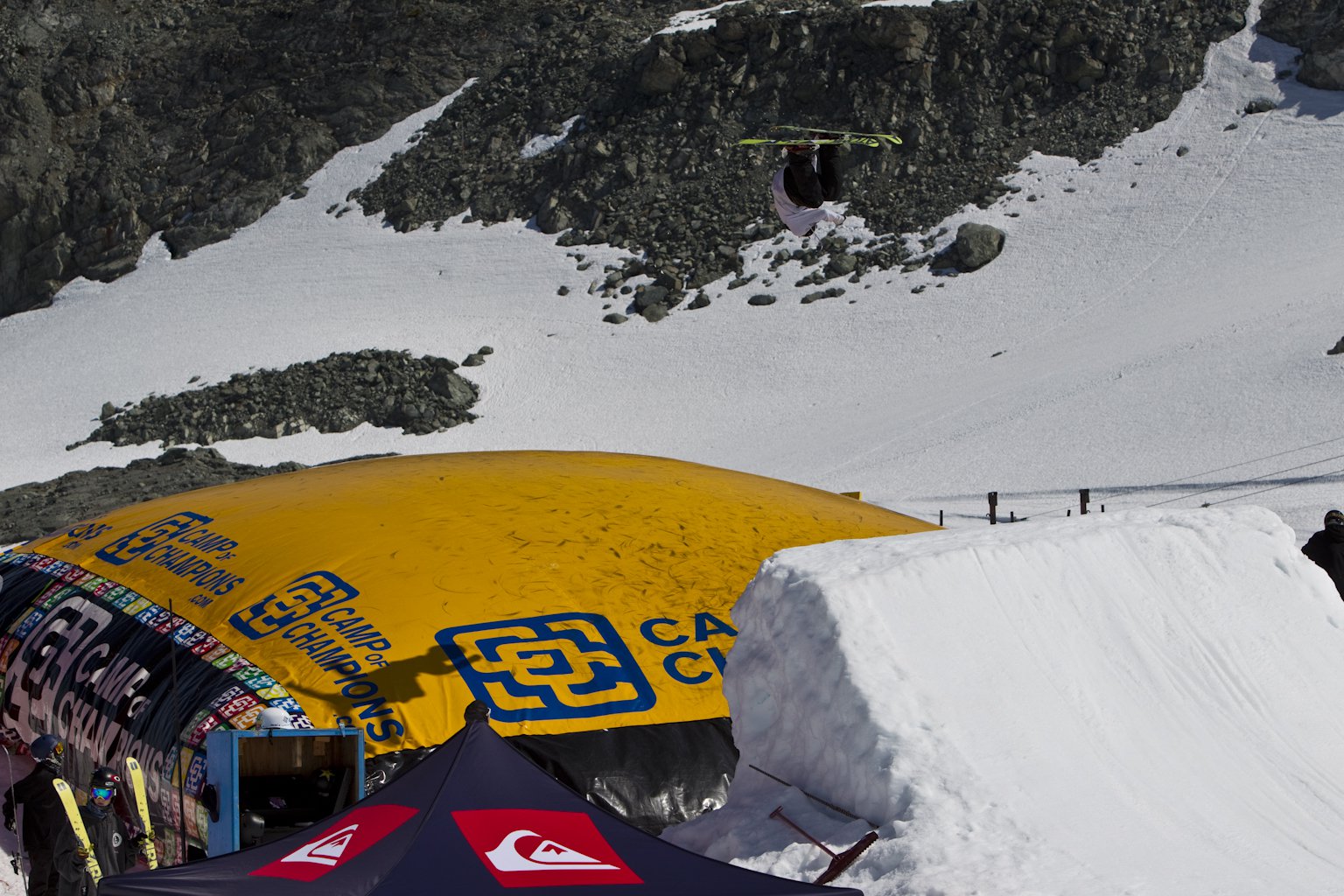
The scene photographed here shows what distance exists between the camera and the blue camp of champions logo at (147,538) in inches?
427

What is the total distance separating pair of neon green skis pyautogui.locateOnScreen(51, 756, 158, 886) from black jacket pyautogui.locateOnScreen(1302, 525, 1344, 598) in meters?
7.05

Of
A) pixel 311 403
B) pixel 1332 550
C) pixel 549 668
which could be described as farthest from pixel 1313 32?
pixel 549 668

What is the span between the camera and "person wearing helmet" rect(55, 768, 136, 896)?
281 inches

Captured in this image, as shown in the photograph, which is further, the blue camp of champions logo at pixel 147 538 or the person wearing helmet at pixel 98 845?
the blue camp of champions logo at pixel 147 538

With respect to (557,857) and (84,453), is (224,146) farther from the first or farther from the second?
(557,857)

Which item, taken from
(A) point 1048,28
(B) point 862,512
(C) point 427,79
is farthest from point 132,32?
(B) point 862,512

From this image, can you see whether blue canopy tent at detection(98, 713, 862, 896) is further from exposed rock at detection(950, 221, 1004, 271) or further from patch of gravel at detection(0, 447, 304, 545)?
exposed rock at detection(950, 221, 1004, 271)

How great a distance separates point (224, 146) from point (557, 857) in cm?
5535

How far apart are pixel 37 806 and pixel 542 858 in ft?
13.3

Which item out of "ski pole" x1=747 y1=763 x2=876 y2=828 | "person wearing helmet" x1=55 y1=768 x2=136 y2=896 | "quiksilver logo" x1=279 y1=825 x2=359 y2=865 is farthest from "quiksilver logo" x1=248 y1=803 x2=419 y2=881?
"person wearing helmet" x1=55 y1=768 x2=136 y2=896

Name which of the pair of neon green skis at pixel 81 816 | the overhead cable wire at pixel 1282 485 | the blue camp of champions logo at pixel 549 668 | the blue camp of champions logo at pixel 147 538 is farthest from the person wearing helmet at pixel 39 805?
the overhead cable wire at pixel 1282 485

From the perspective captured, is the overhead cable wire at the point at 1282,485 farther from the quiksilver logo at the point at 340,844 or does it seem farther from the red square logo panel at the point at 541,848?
the quiksilver logo at the point at 340,844

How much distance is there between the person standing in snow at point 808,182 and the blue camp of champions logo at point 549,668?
4424mm

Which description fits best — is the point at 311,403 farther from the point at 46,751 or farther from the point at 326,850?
the point at 326,850
